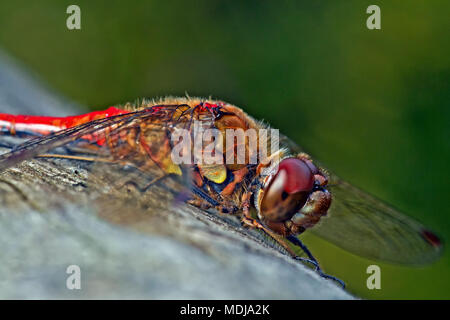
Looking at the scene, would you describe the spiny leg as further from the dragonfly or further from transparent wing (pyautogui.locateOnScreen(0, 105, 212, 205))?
transparent wing (pyautogui.locateOnScreen(0, 105, 212, 205))

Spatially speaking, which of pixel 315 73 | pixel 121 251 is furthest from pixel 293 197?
pixel 315 73

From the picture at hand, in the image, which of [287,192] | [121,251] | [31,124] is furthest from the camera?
[31,124]

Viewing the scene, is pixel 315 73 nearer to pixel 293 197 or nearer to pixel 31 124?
pixel 293 197

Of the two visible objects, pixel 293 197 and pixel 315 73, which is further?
pixel 315 73

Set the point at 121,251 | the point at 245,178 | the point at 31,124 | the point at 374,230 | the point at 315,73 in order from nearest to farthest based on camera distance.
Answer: the point at 121,251
the point at 245,178
the point at 374,230
the point at 31,124
the point at 315,73

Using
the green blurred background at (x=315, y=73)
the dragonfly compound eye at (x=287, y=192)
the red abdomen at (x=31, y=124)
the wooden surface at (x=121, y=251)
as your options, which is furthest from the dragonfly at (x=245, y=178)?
the green blurred background at (x=315, y=73)

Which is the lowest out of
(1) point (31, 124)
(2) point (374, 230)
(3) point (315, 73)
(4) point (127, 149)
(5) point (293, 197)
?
(2) point (374, 230)

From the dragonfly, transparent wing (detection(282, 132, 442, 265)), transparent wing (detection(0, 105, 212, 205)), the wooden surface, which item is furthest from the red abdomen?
transparent wing (detection(282, 132, 442, 265))
